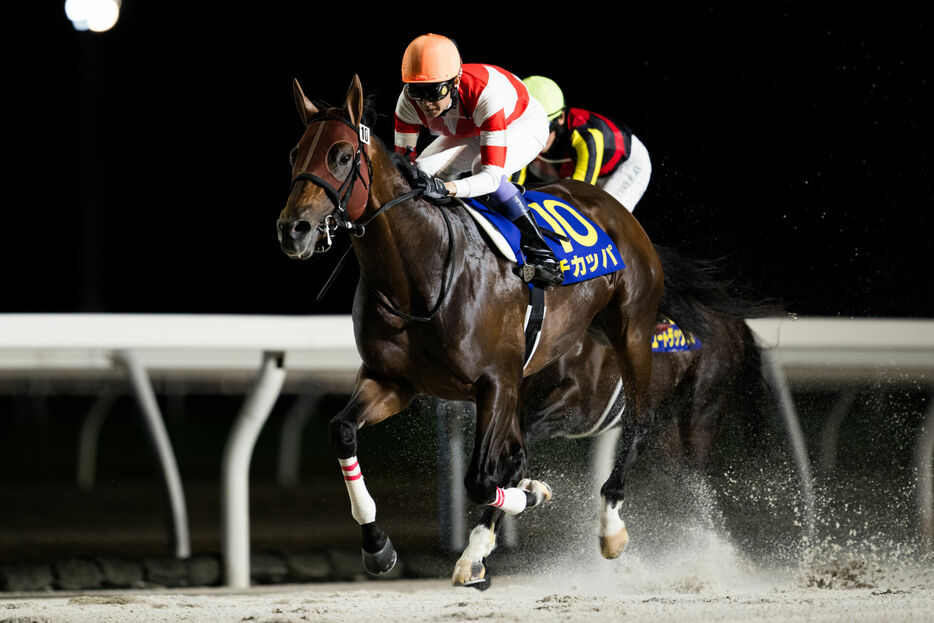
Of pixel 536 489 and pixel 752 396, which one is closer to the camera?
pixel 536 489

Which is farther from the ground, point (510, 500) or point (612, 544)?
point (510, 500)

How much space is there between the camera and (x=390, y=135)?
8.27 metres

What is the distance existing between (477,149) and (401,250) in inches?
28.7

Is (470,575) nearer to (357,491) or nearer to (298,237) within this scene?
(357,491)

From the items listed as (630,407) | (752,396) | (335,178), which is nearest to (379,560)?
(335,178)

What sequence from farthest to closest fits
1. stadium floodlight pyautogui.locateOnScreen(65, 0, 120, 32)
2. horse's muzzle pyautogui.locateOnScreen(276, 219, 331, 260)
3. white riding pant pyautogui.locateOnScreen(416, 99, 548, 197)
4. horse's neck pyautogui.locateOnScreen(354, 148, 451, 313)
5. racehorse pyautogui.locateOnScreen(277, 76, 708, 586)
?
1. stadium floodlight pyautogui.locateOnScreen(65, 0, 120, 32)
2. white riding pant pyautogui.locateOnScreen(416, 99, 548, 197)
3. horse's neck pyautogui.locateOnScreen(354, 148, 451, 313)
4. racehorse pyautogui.locateOnScreen(277, 76, 708, 586)
5. horse's muzzle pyautogui.locateOnScreen(276, 219, 331, 260)

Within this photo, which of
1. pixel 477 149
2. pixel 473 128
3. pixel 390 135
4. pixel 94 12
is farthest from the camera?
pixel 390 135

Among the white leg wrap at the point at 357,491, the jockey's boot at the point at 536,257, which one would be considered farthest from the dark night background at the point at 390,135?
the white leg wrap at the point at 357,491

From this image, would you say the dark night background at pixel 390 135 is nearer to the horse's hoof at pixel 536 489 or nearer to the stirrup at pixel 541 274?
the stirrup at pixel 541 274

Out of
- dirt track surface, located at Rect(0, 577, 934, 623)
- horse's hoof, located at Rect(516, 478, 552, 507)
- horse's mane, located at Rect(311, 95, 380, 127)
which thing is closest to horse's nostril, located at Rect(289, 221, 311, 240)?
horse's mane, located at Rect(311, 95, 380, 127)

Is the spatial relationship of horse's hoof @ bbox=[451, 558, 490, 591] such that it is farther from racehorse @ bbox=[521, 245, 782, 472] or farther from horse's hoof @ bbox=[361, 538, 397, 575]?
racehorse @ bbox=[521, 245, 782, 472]

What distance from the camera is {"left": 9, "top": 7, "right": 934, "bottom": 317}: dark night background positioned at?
5.35 m

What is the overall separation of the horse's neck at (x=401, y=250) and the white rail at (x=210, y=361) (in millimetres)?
935

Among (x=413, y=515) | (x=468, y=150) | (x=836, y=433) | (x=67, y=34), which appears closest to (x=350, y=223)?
(x=468, y=150)
